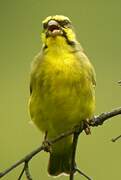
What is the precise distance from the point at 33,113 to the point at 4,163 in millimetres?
2214

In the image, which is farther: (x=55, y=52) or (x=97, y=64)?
(x=97, y=64)

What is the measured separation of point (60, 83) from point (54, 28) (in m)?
0.29

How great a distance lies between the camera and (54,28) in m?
5.64

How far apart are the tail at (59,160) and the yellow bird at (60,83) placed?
0.27 metres

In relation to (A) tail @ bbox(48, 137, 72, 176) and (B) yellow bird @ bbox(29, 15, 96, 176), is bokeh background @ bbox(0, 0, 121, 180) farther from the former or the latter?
(B) yellow bird @ bbox(29, 15, 96, 176)

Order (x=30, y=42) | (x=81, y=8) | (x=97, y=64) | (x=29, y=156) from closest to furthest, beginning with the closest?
(x=29, y=156), (x=97, y=64), (x=30, y=42), (x=81, y=8)

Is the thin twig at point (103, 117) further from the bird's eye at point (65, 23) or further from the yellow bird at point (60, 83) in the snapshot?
the bird's eye at point (65, 23)

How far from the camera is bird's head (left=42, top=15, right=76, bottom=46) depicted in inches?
221

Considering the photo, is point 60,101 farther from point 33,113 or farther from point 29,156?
point 29,156

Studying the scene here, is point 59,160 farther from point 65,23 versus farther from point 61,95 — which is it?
point 65,23

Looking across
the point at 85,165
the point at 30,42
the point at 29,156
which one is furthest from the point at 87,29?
the point at 29,156

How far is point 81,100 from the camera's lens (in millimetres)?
5539

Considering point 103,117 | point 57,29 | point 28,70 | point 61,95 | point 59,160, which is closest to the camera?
point 103,117

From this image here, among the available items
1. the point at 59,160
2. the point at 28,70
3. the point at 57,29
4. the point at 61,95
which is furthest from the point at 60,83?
the point at 28,70
